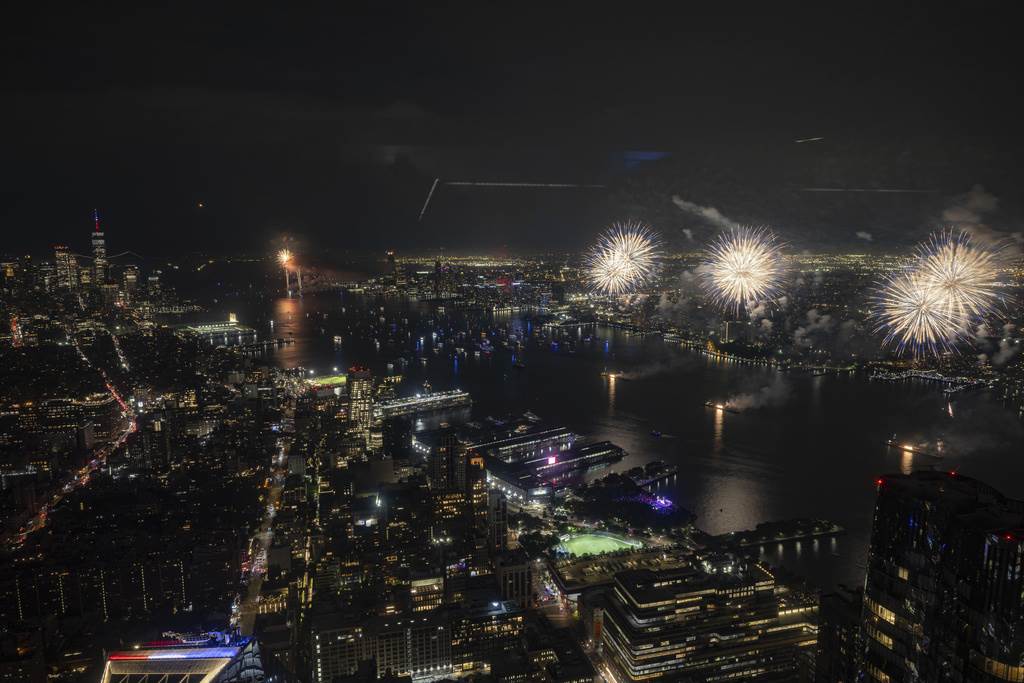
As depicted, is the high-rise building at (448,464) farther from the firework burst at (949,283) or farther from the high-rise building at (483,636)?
the firework burst at (949,283)

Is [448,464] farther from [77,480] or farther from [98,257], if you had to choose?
[98,257]

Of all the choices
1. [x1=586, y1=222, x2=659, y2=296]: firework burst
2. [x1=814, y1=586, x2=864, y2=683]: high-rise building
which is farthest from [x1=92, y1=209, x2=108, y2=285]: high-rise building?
[x1=814, y1=586, x2=864, y2=683]: high-rise building

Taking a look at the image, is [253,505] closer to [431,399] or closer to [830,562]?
A: [431,399]

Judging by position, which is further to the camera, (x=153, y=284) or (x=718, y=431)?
(x=153, y=284)

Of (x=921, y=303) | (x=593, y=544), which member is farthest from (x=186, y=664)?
(x=921, y=303)

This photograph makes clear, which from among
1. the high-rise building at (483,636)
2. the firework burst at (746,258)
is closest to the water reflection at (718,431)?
the firework burst at (746,258)

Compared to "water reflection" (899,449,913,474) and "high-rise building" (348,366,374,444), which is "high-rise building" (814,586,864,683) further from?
"high-rise building" (348,366,374,444)

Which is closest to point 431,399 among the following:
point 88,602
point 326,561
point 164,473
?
point 164,473
